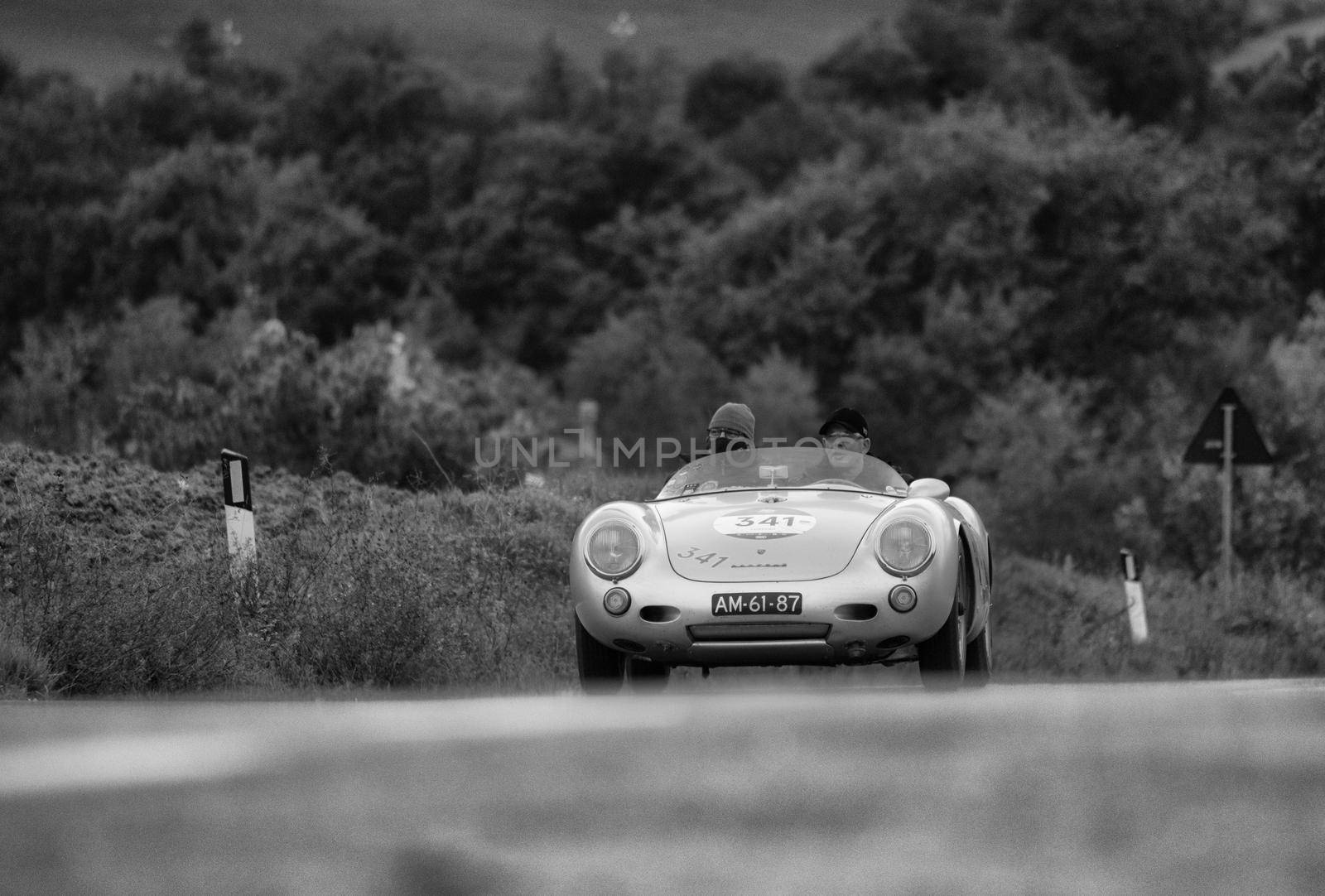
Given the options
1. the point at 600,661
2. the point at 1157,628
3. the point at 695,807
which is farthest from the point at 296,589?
the point at 1157,628

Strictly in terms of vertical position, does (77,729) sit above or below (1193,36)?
below

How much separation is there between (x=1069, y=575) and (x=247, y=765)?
22.8 metres

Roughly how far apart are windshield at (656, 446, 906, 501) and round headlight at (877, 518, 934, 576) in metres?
0.94

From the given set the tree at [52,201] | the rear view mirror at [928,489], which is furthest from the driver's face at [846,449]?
the tree at [52,201]

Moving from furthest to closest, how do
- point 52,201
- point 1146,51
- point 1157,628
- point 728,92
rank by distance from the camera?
1. point 728,92
2. point 1146,51
3. point 52,201
4. point 1157,628

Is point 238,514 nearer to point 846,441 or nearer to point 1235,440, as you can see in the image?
point 846,441

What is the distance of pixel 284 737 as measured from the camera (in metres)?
2.89

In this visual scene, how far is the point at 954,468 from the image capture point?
57.3 m

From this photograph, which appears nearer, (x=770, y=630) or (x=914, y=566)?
(x=770, y=630)

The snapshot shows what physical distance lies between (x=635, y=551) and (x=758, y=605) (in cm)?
61

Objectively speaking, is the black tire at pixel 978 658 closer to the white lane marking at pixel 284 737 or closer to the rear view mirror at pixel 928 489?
the rear view mirror at pixel 928 489

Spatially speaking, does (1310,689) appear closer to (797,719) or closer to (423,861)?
(797,719)

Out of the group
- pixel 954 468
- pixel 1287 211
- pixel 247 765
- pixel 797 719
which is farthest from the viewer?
pixel 1287 211

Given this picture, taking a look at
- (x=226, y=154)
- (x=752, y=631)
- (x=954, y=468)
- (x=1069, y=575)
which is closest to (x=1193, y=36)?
(x=226, y=154)
